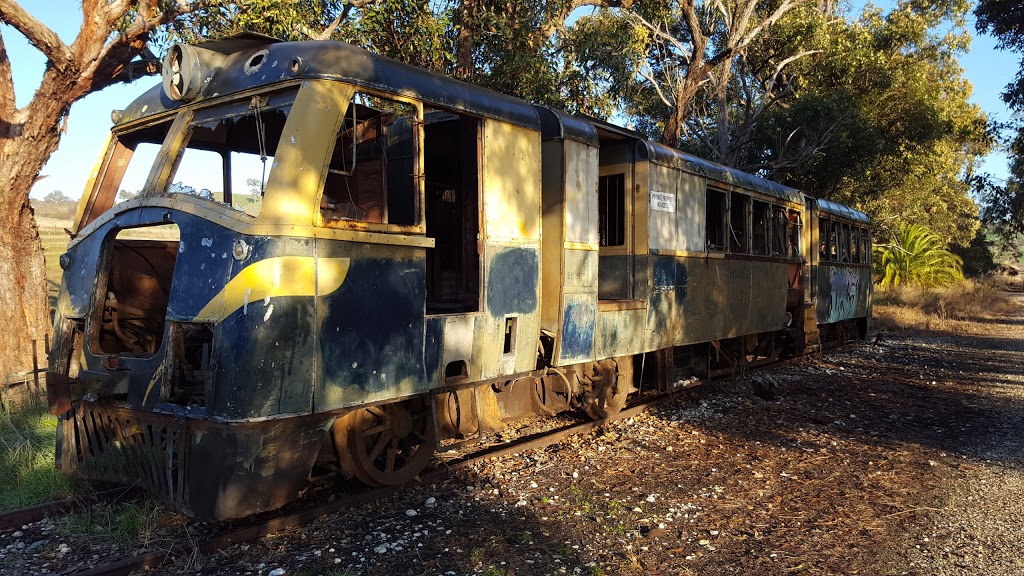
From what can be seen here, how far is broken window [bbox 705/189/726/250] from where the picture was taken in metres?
9.23

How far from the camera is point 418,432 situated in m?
5.17

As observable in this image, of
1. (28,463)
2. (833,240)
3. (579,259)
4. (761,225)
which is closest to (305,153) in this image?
(579,259)

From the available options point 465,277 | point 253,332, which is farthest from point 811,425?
point 253,332

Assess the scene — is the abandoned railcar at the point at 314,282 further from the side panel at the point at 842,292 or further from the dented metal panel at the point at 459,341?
the side panel at the point at 842,292

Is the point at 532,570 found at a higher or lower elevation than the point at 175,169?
lower

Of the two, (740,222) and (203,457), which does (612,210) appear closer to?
(740,222)

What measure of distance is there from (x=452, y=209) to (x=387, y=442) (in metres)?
2.33

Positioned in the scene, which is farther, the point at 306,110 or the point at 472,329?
the point at 472,329

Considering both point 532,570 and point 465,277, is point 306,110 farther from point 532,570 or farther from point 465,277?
point 532,570

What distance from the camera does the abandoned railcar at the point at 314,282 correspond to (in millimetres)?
3869

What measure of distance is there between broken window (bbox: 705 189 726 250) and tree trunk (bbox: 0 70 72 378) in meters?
7.85

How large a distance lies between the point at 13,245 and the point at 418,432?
5385mm

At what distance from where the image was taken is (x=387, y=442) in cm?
494

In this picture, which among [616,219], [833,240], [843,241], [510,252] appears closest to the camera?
[510,252]
